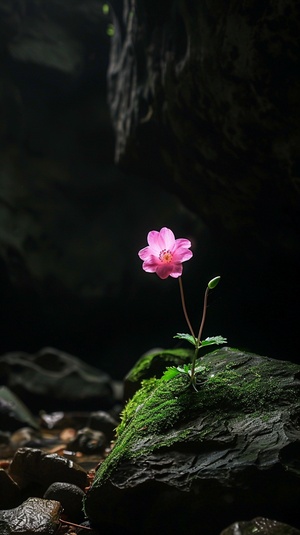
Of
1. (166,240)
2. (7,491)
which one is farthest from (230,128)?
(7,491)

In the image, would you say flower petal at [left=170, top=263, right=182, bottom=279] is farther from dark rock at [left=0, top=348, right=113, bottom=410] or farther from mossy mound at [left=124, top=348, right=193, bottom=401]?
dark rock at [left=0, top=348, right=113, bottom=410]

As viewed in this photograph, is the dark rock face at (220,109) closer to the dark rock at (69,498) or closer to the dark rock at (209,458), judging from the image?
the dark rock at (209,458)

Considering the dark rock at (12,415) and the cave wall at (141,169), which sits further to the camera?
the dark rock at (12,415)

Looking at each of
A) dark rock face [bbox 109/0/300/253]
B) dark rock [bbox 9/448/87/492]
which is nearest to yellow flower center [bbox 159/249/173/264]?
dark rock [bbox 9/448/87/492]

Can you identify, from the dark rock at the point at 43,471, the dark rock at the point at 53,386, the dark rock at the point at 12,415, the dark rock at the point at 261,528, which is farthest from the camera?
the dark rock at the point at 53,386

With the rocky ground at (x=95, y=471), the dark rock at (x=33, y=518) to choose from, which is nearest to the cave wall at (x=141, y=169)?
the rocky ground at (x=95, y=471)

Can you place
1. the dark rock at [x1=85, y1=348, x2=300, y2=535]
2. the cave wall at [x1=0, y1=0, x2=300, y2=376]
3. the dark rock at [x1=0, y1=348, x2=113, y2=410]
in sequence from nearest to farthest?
the dark rock at [x1=85, y1=348, x2=300, y2=535] < the cave wall at [x1=0, y1=0, x2=300, y2=376] < the dark rock at [x1=0, y1=348, x2=113, y2=410]
